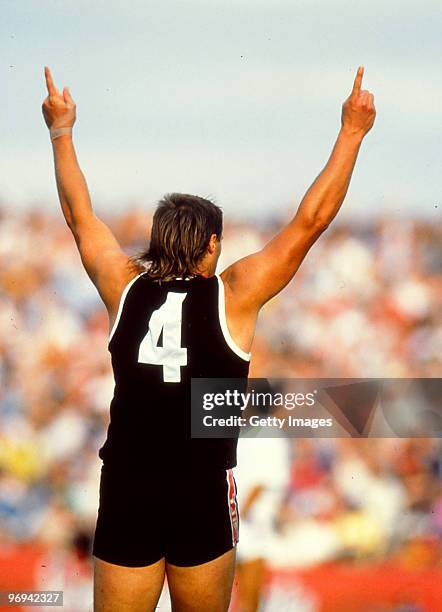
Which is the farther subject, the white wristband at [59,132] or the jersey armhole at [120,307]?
the white wristband at [59,132]

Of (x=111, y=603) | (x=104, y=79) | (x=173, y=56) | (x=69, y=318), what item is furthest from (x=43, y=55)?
(x=111, y=603)

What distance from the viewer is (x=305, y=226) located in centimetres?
198

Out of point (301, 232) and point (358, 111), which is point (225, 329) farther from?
point (358, 111)

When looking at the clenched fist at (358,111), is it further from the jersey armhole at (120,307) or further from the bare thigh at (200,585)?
the bare thigh at (200,585)

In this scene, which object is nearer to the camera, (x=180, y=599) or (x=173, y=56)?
(x=180, y=599)

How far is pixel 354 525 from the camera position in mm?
2615

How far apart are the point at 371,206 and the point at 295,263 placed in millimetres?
615

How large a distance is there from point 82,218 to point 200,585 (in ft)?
2.86

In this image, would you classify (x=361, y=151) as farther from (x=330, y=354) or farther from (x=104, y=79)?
(x=104, y=79)

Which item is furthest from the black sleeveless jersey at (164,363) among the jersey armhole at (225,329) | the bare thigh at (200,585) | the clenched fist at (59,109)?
the clenched fist at (59,109)

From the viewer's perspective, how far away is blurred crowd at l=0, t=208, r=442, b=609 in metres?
2.57

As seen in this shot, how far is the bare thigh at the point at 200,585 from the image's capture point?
2.00 meters

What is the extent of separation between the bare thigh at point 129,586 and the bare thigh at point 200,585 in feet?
0.12

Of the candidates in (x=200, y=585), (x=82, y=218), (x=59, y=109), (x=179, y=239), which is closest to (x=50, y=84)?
(x=59, y=109)
